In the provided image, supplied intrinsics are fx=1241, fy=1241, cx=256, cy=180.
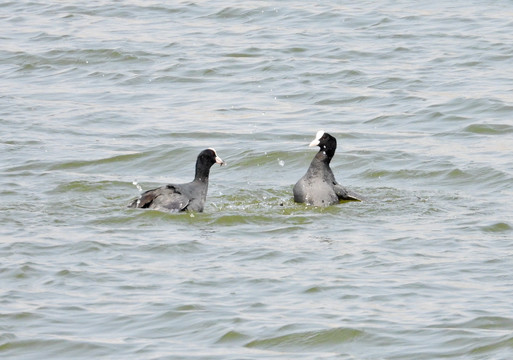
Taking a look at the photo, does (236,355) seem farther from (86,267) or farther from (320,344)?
(86,267)

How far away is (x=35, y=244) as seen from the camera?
1010 centimetres

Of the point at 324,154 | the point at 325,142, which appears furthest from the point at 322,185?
the point at 325,142

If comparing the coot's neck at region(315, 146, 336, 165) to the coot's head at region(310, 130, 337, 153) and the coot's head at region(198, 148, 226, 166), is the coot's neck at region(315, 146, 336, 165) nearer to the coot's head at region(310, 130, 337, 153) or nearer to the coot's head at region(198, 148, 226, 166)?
the coot's head at region(310, 130, 337, 153)

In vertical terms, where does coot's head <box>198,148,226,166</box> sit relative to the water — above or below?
above

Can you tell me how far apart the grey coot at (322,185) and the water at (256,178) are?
16 cm

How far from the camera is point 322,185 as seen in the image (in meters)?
12.0

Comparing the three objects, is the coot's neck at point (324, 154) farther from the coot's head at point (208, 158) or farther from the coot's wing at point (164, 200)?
the coot's wing at point (164, 200)

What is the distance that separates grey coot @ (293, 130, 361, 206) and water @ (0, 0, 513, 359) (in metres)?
0.16

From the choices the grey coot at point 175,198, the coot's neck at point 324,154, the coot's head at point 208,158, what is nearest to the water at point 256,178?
the grey coot at point 175,198

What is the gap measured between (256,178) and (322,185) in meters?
1.65

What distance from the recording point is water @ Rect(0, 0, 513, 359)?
8.16 metres

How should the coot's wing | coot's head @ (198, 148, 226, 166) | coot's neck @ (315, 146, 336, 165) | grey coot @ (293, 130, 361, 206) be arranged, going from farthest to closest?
1. coot's neck @ (315, 146, 336, 165)
2. coot's head @ (198, 148, 226, 166)
3. grey coot @ (293, 130, 361, 206)
4. the coot's wing

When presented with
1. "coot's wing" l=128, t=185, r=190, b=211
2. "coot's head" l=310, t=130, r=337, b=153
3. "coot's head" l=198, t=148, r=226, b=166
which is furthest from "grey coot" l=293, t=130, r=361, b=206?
"coot's wing" l=128, t=185, r=190, b=211

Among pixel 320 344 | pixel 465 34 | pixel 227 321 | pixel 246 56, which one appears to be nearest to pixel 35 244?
pixel 227 321
